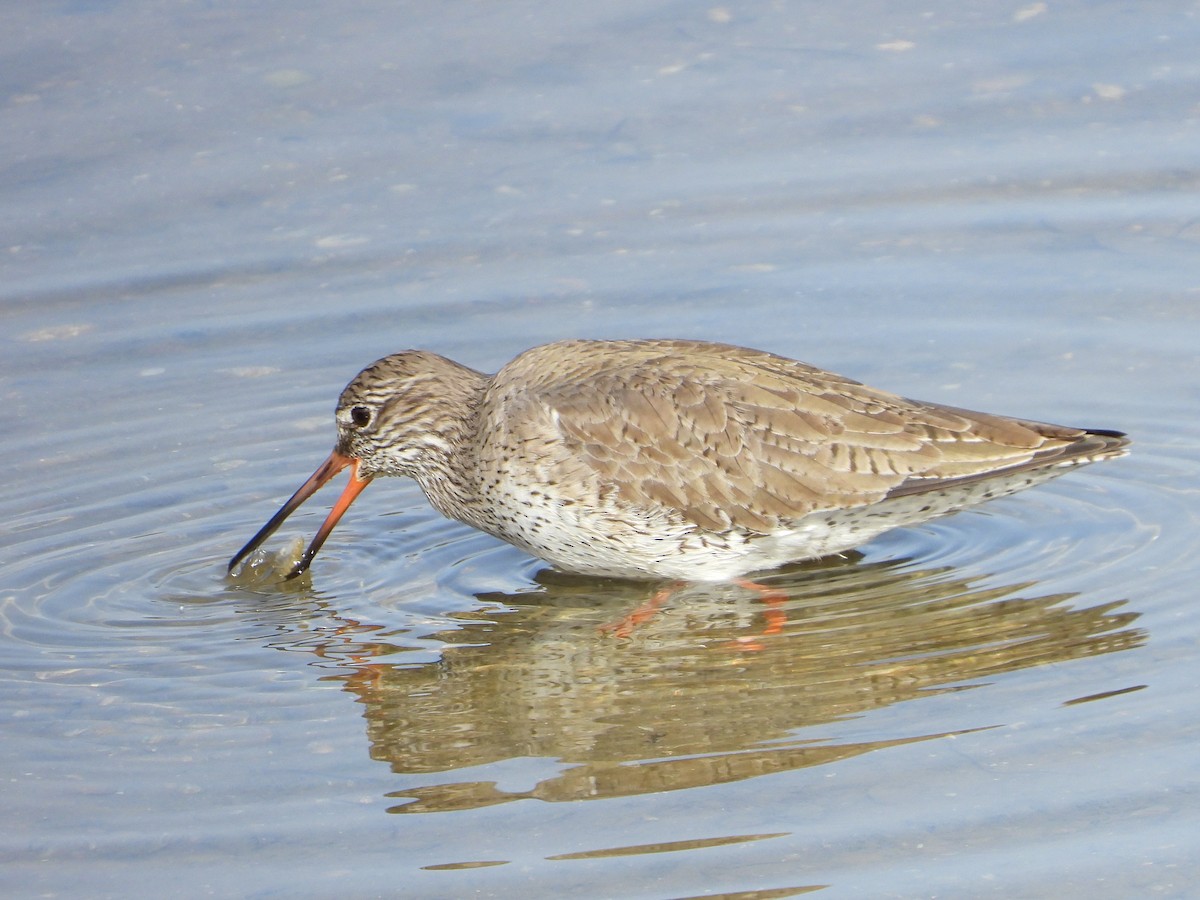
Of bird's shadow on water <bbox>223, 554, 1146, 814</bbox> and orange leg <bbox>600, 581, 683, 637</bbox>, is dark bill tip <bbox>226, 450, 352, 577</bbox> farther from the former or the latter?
orange leg <bbox>600, 581, 683, 637</bbox>

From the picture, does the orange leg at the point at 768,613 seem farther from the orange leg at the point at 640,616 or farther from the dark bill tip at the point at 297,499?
the dark bill tip at the point at 297,499

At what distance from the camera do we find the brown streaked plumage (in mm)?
8500

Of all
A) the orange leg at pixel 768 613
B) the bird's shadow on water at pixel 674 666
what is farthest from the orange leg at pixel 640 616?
the orange leg at pixel 768 613

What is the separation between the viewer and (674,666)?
7.88 m

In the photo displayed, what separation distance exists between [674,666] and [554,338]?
355cm

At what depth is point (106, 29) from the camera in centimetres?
1400

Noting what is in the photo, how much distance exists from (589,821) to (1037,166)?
23.5 feet

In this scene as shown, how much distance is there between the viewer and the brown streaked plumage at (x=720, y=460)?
27.9 feet

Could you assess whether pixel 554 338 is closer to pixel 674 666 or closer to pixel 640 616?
pixel 640 616

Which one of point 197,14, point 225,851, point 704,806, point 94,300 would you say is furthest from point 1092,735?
point 197,14

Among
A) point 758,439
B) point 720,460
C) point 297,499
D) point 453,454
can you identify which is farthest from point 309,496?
point 758,439

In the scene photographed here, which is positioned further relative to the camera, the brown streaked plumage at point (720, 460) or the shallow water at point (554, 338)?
the brown streaked plumage at point (720, 460)

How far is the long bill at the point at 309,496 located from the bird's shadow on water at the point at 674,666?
13.2 inches

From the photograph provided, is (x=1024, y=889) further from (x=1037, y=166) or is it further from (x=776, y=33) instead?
(x=776, y=33)
